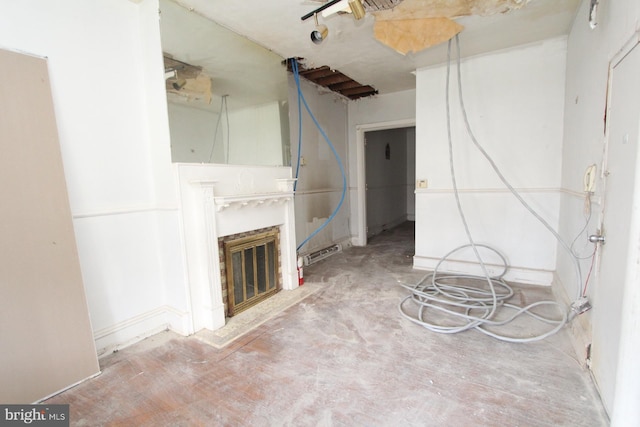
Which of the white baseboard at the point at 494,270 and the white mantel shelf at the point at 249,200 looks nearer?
the white mantel shelf at the point at 249,200

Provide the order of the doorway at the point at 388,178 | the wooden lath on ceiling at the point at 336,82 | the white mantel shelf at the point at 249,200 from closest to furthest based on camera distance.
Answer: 1. the white mantel shelf at the point at 249,200
2. the wooden lath on ceiling at the point at 336,82
3. the doorway at the point at 388,178

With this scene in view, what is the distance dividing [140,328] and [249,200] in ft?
4.06

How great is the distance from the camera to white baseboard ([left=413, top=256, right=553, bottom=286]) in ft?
9.78

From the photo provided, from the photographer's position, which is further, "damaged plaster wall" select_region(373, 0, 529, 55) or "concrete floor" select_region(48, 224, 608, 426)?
"damaged plaster wall" select_region(373, 0, 529, 55)

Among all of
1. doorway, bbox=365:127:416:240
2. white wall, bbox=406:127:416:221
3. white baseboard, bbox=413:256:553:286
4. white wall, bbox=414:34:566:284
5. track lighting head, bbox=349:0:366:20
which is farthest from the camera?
white wall, bbox=406:127:416:221

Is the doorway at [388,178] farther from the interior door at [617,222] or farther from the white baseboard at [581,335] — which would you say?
the interior door at [617,222]

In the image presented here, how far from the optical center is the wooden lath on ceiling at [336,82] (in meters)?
3.50

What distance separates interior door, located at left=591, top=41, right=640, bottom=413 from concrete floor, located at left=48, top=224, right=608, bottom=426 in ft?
0.81

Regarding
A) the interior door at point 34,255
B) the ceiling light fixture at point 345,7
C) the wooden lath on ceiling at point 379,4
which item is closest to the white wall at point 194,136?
the interior door at point 34,255

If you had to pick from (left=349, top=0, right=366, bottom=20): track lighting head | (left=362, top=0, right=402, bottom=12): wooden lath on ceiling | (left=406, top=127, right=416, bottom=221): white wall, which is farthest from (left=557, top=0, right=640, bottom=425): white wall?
(left=406, top=127, right=416, bottom=221): white wall

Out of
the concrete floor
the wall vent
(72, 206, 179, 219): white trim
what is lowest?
the concrete floor

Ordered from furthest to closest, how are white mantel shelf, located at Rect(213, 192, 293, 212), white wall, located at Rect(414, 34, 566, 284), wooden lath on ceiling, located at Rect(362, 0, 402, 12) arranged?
white wall, located at Rect(414, 34, 566, 284) < white mantel shelf, located at Rect(213, 192, 293, 212) < wooden lath on ceiling, located at Rect(362, 0, 402, 12)

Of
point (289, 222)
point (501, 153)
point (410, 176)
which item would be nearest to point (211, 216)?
point (289, 222)

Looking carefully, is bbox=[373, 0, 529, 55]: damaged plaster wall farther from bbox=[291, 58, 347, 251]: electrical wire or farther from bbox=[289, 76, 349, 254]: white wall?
bbox=[289, 76, 349, 254]: white wall
